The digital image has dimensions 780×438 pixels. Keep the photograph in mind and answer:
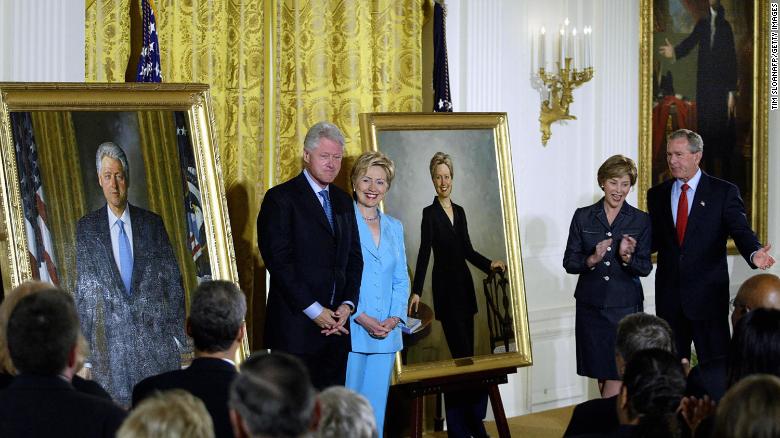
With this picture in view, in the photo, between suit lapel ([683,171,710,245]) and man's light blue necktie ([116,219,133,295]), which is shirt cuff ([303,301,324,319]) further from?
suit lapel ([683,171,710,245])

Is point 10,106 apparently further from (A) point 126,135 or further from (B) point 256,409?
(B) point 256,409

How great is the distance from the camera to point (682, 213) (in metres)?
6.77

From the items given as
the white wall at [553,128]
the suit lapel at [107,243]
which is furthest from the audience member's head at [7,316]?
the white wall at [553,128]

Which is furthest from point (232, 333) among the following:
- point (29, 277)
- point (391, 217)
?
point (391, 217)

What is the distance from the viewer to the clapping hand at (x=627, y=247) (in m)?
6.27

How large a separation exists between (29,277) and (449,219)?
9.06 feet

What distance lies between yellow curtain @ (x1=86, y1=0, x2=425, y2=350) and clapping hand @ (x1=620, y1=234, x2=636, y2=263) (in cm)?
197

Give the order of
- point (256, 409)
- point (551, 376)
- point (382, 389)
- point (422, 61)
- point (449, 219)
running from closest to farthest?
point (256, 409), point (382, 389), point (449, 219), point (422, 61), point (551, 376)

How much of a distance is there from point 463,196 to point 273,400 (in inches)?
166

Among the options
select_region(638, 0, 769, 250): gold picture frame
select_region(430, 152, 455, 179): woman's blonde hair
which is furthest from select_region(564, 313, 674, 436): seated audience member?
select_region(638, 0, 769, 250): gold picture frame

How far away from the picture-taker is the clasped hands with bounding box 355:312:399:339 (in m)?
5.65

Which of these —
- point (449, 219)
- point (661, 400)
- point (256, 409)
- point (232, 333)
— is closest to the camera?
point (256, 409)

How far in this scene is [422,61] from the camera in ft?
25.2

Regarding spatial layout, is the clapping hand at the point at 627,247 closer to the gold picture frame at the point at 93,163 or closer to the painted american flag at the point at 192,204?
the gold picture frame at the point at 93,163
